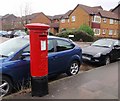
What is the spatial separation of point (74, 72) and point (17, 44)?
2.49 m

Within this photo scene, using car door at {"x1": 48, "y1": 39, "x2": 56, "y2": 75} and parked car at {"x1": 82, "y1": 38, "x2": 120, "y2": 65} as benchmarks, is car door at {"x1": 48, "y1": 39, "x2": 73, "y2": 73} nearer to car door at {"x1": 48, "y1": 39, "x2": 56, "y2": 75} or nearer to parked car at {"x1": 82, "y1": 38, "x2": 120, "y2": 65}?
car door at {"x1": 48, "y1": 39, "x2": 56, "y2": 75}

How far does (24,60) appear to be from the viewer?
540cm

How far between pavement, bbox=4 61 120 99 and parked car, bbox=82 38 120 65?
231 centimetres

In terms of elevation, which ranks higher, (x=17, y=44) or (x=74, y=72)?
(x=17, y=44)

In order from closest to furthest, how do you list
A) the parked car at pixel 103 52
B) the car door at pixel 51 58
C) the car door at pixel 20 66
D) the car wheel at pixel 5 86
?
1. the car wheel at pixel 5 86
2. the car door at pixel 20 66
3. the car door at pixel 51 58
4. the parked car at pixel 103 52

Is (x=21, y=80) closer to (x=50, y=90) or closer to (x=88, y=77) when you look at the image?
(x=50, y=90)

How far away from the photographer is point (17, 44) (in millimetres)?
6020

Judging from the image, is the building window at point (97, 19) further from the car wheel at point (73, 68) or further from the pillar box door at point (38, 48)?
the pillar box door at point (38, 48)

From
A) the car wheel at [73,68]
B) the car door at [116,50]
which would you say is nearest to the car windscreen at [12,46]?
the car wheel at [73,68]

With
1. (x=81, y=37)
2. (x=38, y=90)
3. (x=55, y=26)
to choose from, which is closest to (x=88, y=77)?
(x=38, y=90)

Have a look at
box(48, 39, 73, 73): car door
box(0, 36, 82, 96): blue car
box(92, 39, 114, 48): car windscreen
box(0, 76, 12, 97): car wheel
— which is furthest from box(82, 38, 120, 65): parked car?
box(0, 76, 12, 97): car wheel

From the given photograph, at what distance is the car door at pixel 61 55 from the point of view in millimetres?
6371

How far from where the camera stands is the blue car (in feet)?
16.5

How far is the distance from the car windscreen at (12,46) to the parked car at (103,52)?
4.13 m
